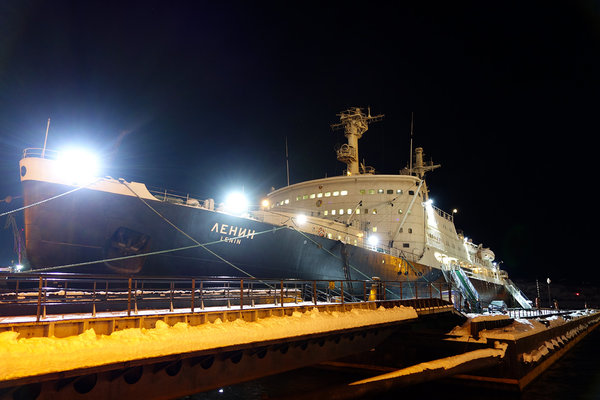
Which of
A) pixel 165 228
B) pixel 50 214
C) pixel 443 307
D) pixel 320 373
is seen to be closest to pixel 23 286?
pixel 50 214

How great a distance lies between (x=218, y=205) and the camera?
16750 millimetres

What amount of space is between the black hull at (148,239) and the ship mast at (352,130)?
1432cm

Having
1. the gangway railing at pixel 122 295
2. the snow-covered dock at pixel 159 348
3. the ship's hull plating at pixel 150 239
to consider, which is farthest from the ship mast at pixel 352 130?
the snow-covered dock at pixel 159 348

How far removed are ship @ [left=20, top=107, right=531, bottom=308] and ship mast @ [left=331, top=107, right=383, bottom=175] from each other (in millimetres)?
3971

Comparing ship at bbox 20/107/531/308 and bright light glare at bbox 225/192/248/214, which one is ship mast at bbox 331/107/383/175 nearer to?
ship at bbox 20/107/531/308

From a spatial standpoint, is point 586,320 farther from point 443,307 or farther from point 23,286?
point 23,286

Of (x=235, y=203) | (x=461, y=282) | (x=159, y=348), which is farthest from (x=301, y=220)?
(x=159, y=348)

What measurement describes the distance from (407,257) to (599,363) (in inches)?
439

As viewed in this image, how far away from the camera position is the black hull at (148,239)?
1140 centimetres

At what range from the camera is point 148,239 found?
1288 cm

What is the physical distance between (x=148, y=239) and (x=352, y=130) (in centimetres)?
2233

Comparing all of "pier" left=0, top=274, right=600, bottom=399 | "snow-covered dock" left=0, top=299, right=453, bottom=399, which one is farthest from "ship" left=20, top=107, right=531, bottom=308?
"snow-covered dock" left=0, top=299, right=453, bottom=399

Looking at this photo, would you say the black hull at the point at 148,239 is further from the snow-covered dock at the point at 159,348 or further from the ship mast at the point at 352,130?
the ship mast at the point at 352,130

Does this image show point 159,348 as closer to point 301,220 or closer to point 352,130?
point 301,220
